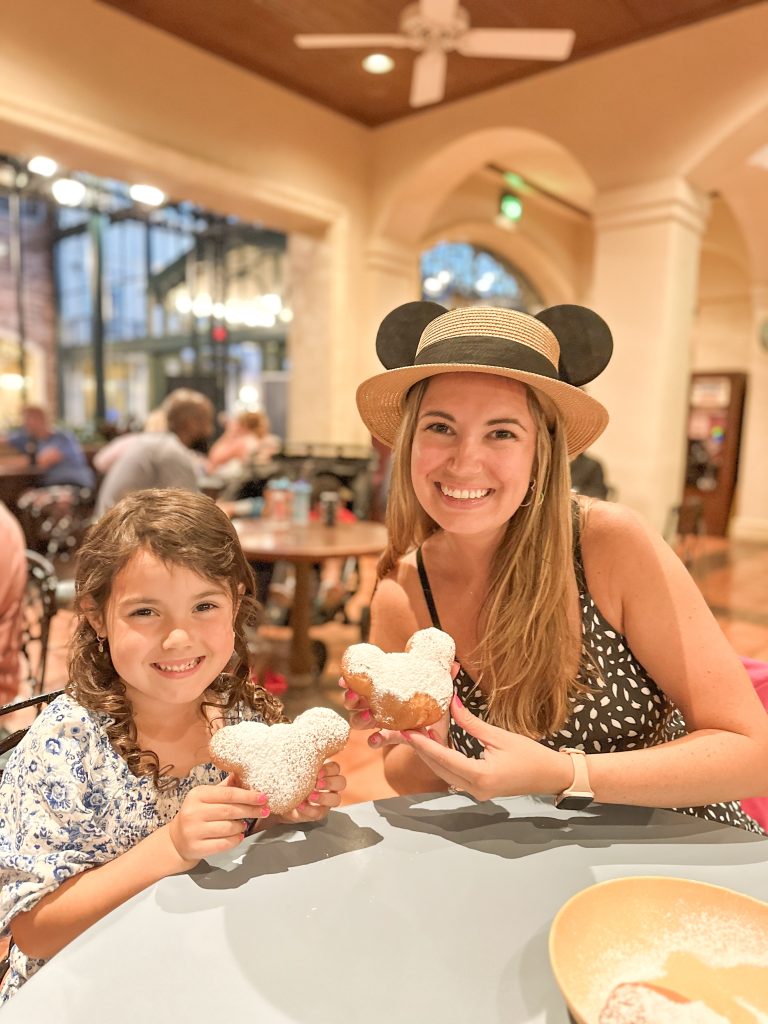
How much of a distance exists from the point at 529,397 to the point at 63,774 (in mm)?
965

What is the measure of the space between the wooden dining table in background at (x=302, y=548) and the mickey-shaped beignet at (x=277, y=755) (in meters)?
2.63

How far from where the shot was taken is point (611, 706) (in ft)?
4.20

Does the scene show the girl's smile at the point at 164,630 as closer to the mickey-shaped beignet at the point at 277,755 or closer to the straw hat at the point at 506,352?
the mickey-shaped beignet at the point at 277,755

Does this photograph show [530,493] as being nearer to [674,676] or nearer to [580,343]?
[580,343]

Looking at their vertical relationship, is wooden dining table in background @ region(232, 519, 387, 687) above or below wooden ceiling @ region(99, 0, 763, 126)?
below

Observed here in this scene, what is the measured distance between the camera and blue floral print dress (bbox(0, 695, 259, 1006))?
3.00 ft

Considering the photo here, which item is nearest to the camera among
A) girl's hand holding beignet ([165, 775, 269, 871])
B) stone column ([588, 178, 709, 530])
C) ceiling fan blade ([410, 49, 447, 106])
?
girl's hand holding beignet ([165, 775, 269, 871])

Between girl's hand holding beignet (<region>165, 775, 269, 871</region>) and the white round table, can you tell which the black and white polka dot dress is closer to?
the white round table

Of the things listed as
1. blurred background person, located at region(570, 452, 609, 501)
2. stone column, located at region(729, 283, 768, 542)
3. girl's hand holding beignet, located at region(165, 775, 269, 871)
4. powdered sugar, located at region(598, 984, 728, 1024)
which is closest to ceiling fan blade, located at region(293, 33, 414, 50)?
blurred background person, located at region(570, 452, 609, 501)

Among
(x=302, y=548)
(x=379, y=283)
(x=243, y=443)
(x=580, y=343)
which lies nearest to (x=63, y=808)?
(x=580, y=343)

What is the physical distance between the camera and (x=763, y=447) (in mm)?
9812

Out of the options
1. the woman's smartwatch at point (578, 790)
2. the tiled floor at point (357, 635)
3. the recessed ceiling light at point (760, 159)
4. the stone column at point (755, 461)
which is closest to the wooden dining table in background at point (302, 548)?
the tiled floor at point (357, 635)

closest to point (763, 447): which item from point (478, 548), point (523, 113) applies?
point (523, 113)

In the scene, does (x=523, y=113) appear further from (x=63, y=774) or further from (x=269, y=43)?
(x=63, y=774)
